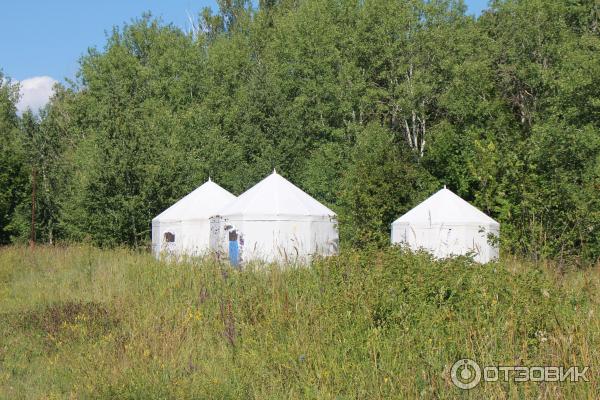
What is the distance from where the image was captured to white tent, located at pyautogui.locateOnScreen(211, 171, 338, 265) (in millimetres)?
19766

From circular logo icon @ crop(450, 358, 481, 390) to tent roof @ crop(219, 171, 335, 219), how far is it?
50.5ft

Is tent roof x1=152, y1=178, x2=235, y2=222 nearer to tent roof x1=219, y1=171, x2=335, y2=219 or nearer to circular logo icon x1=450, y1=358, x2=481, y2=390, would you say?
tent roof x1=219, y1=171, x2=335, y2=219

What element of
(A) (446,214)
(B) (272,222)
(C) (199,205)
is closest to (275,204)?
(B) (272,222)

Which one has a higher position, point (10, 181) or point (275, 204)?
point (10, 181)

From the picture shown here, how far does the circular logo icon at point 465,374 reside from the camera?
4.26m

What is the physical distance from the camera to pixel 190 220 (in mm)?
23922

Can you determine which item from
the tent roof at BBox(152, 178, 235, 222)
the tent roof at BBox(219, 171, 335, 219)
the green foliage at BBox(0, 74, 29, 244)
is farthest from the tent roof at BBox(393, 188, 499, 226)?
the green foliage at BBox(0, 74, 29, 244)

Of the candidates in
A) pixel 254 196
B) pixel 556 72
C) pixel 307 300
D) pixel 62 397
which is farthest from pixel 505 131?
pixel 62 397

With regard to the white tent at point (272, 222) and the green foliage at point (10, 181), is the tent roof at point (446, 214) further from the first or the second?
the green foliage at point (10, 181)

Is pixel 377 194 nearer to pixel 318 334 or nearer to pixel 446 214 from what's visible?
pixel 446 214

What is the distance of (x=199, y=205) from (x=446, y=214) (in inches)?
335

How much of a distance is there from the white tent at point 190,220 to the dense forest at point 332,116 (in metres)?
1.70

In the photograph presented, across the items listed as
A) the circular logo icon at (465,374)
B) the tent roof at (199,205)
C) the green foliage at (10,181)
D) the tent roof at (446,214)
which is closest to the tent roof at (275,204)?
the tent roof at (446,214)

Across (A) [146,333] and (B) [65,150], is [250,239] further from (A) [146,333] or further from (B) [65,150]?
(B) [65,150]
